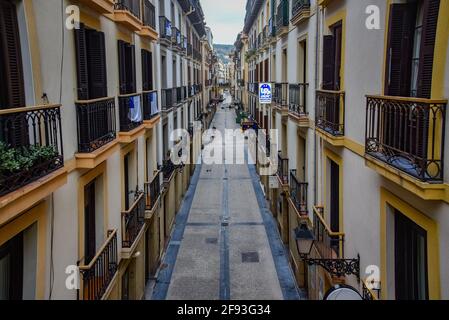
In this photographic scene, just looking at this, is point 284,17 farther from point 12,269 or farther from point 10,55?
point 12,269

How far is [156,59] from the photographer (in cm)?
1734

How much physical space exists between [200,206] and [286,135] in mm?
8230

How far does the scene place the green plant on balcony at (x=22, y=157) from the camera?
5195mm

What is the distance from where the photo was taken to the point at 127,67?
41.9 feet

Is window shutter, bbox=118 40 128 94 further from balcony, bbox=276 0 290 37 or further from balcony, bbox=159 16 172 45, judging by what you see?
balcony, bbox=276 0 290 37

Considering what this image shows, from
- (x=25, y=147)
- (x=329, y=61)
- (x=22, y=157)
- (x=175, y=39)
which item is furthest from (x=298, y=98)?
(x=22, y=157)

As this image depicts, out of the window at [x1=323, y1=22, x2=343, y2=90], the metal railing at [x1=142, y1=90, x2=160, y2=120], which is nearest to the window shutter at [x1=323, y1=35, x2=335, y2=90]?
the window at [x1=323, y1=22, x2=343, y2=90]

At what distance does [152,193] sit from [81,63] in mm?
7406

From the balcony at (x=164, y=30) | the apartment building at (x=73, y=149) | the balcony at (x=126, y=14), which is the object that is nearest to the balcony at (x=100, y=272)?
the apartment building at (x=73, y=149)

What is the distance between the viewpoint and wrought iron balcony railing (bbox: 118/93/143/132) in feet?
37.4

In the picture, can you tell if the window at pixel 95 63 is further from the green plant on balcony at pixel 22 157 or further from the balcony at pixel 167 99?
the balcony at pixel 167 99

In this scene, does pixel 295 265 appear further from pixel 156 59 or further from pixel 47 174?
pixel 47 174

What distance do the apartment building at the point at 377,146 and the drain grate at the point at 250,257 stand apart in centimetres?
381
